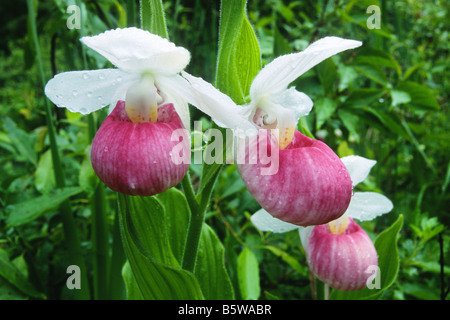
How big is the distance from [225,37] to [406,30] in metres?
2.31

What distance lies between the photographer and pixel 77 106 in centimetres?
69

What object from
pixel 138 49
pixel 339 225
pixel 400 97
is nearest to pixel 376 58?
pixel 400 97

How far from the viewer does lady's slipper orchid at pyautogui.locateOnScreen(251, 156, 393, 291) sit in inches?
30.9

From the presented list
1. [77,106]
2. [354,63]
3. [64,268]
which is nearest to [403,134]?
[354,63]

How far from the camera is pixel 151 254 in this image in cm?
74

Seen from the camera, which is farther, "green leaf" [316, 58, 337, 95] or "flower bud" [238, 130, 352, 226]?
"green leaf" [316, 58, 337, 95]

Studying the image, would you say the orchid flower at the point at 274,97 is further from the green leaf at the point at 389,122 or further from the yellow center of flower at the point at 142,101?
the green leaf at the point at 389,122

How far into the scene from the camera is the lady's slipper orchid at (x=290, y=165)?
58cm

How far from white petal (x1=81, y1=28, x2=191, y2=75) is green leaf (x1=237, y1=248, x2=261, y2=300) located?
0.58 meters

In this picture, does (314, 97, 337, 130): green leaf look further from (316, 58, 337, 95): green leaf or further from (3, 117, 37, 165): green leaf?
(3, 117, 37, 165): green leaf

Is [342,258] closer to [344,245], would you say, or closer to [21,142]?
[344,245]

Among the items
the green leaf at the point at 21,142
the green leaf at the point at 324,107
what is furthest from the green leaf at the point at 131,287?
the green leaf at the point at 324,107

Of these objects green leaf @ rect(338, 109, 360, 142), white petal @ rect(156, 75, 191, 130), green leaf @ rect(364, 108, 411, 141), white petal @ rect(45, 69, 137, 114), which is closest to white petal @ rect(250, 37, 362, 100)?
white petal @ rect(156, 75, 191, 130)
